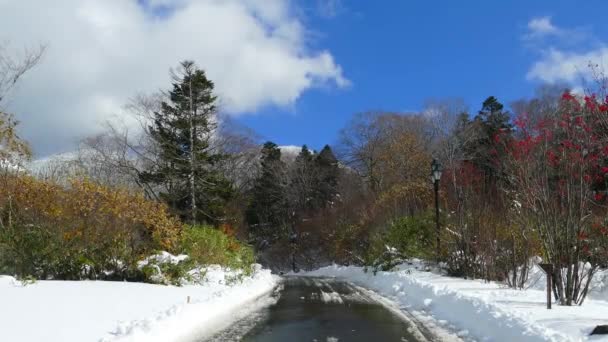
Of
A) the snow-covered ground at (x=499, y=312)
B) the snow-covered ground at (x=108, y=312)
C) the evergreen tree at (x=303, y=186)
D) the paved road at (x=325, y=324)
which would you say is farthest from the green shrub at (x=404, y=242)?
the evergreen tree at (x=303, y=186)

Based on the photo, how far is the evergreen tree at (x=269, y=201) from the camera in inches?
2613

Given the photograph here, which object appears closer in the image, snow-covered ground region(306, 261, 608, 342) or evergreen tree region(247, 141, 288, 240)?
snow-covered ground region(306, 261, 608, 342)

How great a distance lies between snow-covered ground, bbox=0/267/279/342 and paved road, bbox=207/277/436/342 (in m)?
0.59

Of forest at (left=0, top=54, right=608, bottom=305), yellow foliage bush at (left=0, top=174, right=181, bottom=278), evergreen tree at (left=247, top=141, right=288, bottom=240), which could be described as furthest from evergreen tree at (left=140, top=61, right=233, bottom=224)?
evergreen tree at (left=247, top=141, right=288, bottom=240)

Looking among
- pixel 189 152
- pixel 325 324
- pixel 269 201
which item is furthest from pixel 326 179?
pixel 325 324

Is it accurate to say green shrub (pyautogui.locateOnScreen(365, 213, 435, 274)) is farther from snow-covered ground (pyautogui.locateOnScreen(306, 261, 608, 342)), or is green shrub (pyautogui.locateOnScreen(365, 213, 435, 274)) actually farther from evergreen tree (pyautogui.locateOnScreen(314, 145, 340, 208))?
evergreen tree (pyautogui.locateOnScreen(314, 145, 340, 208))

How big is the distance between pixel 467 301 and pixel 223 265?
11775 millimetres

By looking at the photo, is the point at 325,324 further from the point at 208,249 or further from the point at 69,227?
the point at 208,249

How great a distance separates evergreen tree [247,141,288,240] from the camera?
218ft

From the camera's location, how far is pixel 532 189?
11484 mm

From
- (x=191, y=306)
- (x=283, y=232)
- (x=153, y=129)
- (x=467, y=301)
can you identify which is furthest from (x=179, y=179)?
(x=283, y=232)

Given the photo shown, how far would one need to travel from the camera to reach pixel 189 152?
1337 inches

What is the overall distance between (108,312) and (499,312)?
6857mm

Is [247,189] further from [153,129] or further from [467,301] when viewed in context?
[467,301]
